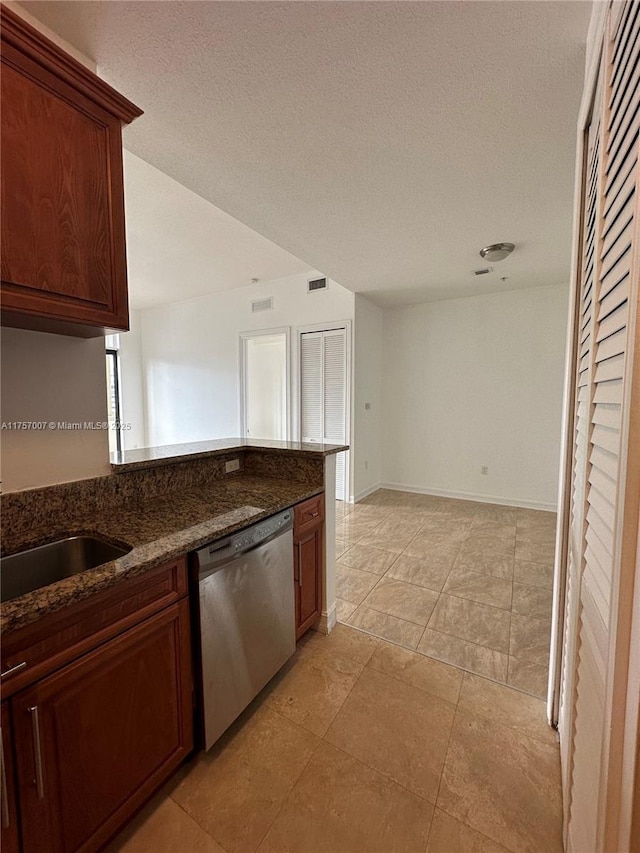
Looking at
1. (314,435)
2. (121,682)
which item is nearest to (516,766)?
(121,682)

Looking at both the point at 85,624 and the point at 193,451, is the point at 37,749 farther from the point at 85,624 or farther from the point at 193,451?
the point at 193,451

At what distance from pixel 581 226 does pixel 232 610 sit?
2033 millimetres

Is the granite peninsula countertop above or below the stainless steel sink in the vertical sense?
above

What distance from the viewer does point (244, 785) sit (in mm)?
1285

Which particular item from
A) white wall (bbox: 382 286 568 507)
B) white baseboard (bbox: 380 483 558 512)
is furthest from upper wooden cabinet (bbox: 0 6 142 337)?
white baseboard (bbox: 380 483 558 512)

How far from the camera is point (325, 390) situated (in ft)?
15.1

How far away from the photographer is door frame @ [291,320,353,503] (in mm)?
4348

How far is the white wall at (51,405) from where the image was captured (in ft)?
4.24

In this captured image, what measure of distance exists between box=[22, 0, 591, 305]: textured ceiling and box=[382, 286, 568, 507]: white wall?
176cm

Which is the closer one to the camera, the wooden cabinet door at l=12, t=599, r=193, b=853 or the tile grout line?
the wooden cabinet door at l=12, t=599, r=193, b=853

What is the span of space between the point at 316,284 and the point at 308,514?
3459 millimetres

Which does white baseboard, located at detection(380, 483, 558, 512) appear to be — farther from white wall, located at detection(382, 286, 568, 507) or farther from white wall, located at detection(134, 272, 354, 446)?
white wall, located at detection(134, 272, 354, 446)

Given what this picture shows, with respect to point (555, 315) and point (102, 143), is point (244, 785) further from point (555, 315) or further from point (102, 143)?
point (555, 315)

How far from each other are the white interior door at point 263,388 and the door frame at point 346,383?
16.7 inches
